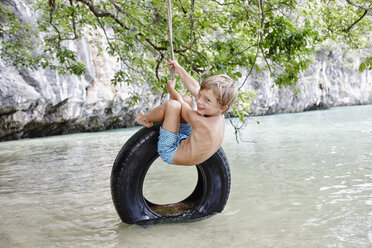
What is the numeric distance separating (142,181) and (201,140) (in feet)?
2.71

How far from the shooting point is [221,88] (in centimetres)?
246

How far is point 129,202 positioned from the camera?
3129mm

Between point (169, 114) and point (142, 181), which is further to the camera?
point (142, 181)

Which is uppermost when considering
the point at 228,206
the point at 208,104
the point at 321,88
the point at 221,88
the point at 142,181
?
the point at 321,88

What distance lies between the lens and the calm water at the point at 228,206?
2840 millimetres

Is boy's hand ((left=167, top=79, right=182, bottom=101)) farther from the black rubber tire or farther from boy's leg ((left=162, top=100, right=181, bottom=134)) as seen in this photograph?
the black rubber tire

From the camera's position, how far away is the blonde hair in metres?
2.46

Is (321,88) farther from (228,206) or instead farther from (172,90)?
(172,90)

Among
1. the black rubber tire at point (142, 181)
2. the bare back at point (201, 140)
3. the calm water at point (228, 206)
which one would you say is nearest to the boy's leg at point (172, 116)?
the bare back at point (201, 140)

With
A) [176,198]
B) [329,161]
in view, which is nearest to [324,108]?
[329,161]

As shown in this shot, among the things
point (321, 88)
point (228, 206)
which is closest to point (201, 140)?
point (228, 206)

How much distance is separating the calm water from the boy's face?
1.10 meters

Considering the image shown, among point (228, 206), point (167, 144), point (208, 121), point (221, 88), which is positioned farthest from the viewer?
point (228, 206)

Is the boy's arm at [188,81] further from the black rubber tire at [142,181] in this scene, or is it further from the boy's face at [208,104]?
the black rubber tire at [142,181]
